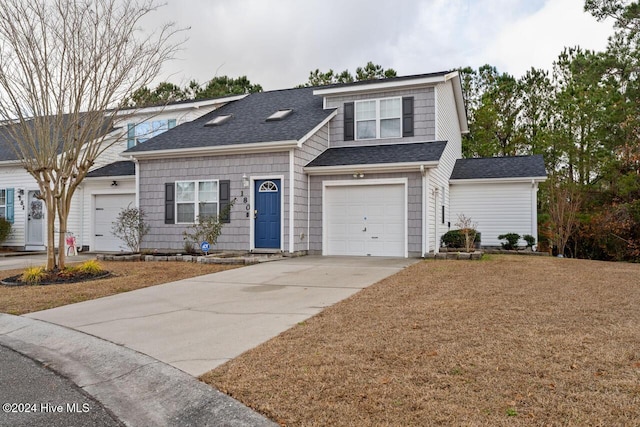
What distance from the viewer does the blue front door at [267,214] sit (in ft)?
43.9

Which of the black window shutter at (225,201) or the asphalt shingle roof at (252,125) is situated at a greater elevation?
the asphalt shingle roof at (252,125)

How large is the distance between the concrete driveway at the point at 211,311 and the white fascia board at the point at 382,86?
21.8 ft

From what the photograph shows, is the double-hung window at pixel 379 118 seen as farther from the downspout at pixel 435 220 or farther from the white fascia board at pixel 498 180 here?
the white fascia board at pixel 498 180

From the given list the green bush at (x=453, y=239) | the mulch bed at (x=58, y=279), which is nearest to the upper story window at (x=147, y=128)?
the mulch bed at (x=58, y=279)

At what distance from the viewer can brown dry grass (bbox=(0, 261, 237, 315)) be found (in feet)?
24.2

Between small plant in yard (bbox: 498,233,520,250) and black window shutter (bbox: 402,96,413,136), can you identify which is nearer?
black window shutter (bbox: 402,96,413,136)

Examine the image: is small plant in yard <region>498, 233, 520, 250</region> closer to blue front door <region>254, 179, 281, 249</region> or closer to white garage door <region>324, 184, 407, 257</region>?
white garage door <region>324, 184, 407, 257</region>

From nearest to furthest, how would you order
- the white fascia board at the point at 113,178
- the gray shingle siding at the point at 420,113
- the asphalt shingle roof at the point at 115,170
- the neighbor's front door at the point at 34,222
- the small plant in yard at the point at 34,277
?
the small plant in yard at the point at 34,277
the gray shingle siding at the point at 420,113
the white fascia board at the point at 113,178
the asphalt shingle roof at the point at 115,170
the neighbor's front door at the point at 34,222

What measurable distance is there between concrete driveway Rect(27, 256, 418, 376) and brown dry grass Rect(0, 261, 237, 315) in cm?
45

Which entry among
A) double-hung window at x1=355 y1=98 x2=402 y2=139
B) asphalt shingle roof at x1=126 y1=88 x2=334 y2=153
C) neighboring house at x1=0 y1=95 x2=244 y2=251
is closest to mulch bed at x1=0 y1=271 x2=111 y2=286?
asphalt shingle roof at x1=126 y1=88 x2=334 y2=153

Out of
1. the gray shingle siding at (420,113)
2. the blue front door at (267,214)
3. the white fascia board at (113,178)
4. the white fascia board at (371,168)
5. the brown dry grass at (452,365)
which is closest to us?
the brown dry grass at (452,365)

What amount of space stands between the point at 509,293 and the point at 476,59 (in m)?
24.5

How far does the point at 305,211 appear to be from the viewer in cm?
1394

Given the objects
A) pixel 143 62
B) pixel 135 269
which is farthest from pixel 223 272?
pixel 143 62
